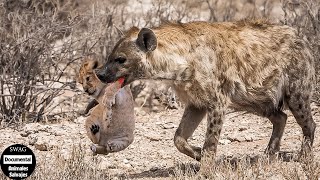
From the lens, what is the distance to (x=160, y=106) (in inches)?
474

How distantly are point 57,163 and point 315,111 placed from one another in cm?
409

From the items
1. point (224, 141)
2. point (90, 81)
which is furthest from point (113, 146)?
point (224, 141)

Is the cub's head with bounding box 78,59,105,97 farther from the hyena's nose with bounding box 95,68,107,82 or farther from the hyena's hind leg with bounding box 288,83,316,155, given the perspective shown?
the hyena's hind leg with bounding box 288,83,316,155

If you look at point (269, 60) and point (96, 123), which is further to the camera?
point (269, 60)

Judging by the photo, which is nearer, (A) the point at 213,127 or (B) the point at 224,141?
(A) the point at 213,127

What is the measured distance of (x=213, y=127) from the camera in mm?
8266

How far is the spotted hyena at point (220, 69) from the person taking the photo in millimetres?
8102

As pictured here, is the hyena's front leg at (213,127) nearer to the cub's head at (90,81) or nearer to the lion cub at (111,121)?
the lion cub at (111,121)

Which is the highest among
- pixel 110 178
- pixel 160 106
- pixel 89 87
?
pixel 89 87

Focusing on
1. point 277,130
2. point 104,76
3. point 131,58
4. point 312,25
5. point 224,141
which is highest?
point 131,58

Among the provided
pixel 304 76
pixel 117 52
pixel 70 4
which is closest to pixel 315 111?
pixel 304 76

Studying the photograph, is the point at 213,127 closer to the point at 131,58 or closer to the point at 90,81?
the point at 131,58

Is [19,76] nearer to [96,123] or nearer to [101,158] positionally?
[101,158]

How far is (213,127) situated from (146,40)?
3.28ft
